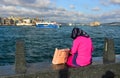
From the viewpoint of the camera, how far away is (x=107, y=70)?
39.9 feet

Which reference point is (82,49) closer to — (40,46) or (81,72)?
(81,72)

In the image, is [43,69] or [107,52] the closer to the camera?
[43,69]

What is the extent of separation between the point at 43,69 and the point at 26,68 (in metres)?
0.53

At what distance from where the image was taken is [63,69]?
35.9 feet

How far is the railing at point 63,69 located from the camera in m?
10.4

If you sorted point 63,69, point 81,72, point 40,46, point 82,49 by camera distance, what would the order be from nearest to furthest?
point 63,69
point 81,72
point 82,49
point 40,46

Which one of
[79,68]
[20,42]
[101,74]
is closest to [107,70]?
[101,74]

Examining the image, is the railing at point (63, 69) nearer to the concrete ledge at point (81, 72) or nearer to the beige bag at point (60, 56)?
the concrete ledge at point (81, 72)

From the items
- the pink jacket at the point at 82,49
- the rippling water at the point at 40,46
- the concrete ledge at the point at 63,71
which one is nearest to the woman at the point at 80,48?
the pink jacket at the point at 82,49

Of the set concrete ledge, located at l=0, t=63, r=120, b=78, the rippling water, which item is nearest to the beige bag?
concrete ledge, located at l=0, t=63, r=120, b=78

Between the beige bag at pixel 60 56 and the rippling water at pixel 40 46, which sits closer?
the beige bag at pixel 60 56

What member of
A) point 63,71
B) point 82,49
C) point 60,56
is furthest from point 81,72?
point 60,56

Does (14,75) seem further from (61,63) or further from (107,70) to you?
(107,70)

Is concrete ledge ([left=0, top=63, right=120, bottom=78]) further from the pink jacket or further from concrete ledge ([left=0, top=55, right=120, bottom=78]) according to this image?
the pink jacket
